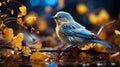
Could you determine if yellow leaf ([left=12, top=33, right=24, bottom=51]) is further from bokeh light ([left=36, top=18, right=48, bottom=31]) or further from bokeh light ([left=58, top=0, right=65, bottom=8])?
bokeh light ([left=58, top=0, right=65, bottom=8])

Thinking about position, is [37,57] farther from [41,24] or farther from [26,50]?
[41,24]

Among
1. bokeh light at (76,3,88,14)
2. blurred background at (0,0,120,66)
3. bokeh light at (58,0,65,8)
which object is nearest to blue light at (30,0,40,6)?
blurred background at (0,0,120,66)

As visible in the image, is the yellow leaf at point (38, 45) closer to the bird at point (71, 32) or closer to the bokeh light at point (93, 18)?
the bird at point (71, 32)

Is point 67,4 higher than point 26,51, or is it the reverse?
point 67,4

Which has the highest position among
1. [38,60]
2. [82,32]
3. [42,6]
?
[42,6]

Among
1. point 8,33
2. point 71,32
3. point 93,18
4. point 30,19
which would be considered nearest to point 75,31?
point 71,32

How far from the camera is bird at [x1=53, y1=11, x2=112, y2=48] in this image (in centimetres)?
199

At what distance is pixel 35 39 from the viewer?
6.59ft

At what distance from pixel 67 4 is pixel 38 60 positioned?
1.14 ft

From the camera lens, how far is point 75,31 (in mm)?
1999

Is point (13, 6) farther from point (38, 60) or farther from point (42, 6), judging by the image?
point (38, 60)

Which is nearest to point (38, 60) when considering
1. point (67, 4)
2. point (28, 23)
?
point (28, 23)

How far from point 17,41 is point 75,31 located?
308 mm

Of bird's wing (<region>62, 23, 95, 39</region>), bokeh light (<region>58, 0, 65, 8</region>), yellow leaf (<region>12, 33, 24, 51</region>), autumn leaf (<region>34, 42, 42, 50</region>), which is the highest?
bokeh light (<region>58, 0, 65, 8</region>)
